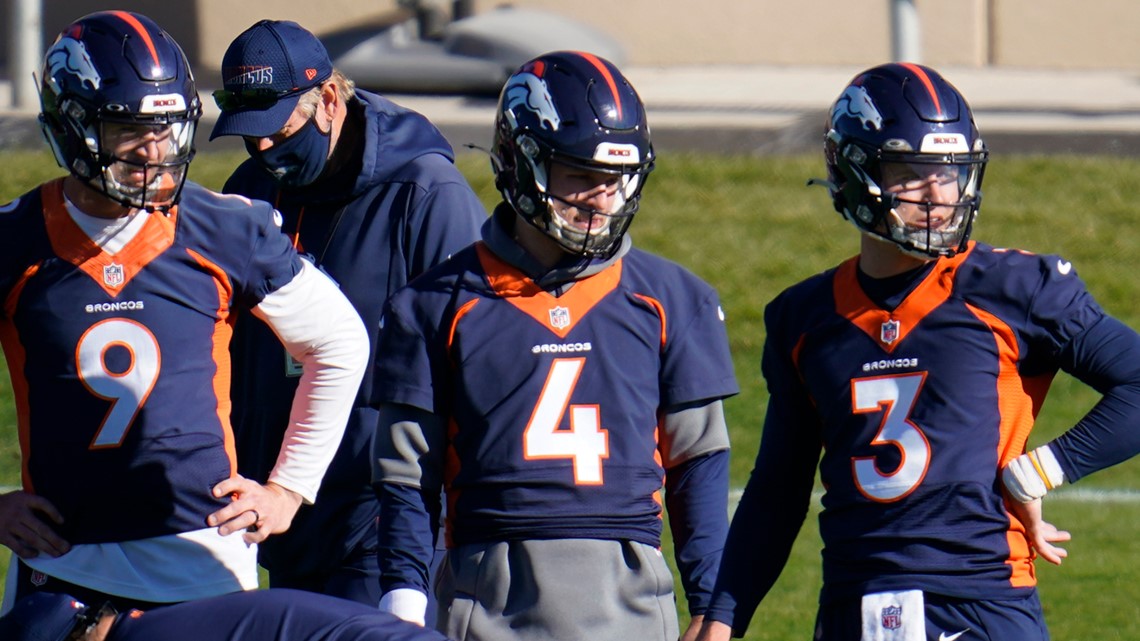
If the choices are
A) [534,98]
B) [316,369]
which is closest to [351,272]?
[316,369]

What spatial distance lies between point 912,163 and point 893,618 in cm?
95

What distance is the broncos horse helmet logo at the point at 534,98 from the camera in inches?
162

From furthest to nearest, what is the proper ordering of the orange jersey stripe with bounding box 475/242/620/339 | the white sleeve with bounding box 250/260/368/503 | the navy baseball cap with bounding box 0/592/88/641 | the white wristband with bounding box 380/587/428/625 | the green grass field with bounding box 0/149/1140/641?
1. the green grass field with bounding box 0/149/1140/641
2. the white sleeve with bounding box 250/260/368/503
3. the orange jersey stripe with bounding box 475/242/620/339
4. the white wristband with bounding box 380/587/428/625
5. the navy baseball cap with bounding box 0/592/88/641

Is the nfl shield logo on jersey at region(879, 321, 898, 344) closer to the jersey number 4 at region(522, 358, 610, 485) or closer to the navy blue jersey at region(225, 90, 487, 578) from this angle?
the jersey number 4 at region(522, 358, 610, 485)

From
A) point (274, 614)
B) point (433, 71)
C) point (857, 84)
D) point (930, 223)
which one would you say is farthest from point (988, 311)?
point (433, 71)

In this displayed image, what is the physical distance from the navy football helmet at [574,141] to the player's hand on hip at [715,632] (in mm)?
795

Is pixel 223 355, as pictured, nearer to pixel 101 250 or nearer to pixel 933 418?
pixel 101 250

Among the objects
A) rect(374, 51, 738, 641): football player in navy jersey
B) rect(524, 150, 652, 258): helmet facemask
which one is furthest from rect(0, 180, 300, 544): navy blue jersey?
rect(524, 150, 652, 258): helmet facemask

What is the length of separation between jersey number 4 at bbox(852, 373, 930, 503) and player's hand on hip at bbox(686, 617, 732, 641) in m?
0.40

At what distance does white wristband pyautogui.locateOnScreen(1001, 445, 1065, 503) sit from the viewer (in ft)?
13.1

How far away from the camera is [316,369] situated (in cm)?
426

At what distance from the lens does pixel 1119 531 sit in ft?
27.1

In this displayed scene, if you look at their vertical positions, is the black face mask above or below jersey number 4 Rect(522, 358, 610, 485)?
above

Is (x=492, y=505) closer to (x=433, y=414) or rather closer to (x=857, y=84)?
(x=433, y=414)
